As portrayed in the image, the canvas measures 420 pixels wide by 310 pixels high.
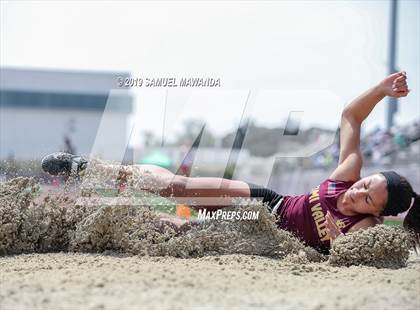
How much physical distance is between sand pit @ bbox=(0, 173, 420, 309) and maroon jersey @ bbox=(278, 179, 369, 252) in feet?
0.46

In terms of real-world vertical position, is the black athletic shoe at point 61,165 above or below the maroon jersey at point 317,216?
above

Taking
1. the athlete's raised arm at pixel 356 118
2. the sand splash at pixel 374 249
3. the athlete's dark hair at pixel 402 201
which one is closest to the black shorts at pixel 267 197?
the athlete's raised arm at pixel 356 118

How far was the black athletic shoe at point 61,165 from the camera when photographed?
13.8 feet

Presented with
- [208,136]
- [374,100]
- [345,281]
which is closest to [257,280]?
[345,281]

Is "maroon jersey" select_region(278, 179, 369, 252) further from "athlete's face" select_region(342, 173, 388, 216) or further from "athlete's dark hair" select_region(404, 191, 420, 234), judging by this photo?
"athlete's dark hair" select_region(404, 191, 420, 234)

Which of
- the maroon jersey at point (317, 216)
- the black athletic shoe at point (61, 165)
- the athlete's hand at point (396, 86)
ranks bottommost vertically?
the maroon jersey at point (317, 216)

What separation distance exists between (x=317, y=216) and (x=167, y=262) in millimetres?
1264

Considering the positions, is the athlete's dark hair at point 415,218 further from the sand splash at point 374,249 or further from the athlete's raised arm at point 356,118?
the athlete's raised arm at point 356,118

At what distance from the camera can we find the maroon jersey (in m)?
4.03

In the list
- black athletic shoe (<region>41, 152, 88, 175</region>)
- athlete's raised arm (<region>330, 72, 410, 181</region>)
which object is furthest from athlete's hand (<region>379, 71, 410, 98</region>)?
black athletic shoe (<region>41, 152, 88, 175</region>)

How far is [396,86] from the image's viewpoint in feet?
13.6

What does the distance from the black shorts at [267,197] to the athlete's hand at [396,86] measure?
1.20m

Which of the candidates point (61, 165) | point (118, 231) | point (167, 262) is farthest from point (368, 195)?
point (61, 165)

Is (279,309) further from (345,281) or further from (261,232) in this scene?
(261,232)
